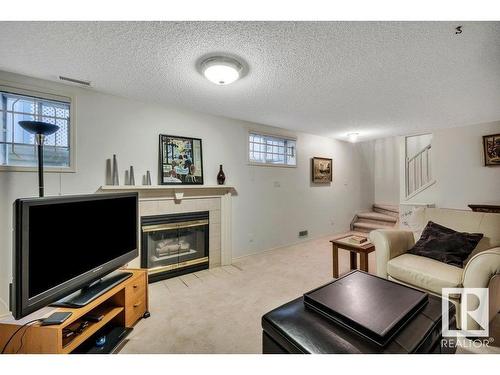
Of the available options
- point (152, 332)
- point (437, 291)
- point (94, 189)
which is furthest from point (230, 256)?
point (437, 291)

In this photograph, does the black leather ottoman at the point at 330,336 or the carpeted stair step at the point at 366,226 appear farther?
the carpeted stair step at the point at 366,226

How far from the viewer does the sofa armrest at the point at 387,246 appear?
226 centimetres

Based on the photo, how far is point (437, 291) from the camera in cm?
181

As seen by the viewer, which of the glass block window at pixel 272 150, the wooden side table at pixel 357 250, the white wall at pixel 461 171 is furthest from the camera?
the glass block window at pixel 272 150

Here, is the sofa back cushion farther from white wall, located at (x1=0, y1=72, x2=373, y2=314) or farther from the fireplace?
the fireplace

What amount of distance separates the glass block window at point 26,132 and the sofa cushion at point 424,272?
354cm

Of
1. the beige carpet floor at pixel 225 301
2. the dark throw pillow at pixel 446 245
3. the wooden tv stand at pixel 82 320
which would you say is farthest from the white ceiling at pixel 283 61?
the beige carpet floor at pixel 225 301

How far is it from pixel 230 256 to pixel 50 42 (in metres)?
3.05

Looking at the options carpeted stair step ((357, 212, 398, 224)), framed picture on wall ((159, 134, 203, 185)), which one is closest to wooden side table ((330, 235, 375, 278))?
framed picture on wall ((159, 134, 203, 185))

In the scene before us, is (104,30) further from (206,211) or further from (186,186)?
(206,211)

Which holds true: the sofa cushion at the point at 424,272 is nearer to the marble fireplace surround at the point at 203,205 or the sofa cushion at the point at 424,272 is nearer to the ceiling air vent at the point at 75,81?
the marble fireplace surround at the point at 203,205

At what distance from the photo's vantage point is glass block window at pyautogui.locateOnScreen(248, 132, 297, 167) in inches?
156

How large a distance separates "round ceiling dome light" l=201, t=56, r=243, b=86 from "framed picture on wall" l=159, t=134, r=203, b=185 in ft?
4.09

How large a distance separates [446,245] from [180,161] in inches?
123
